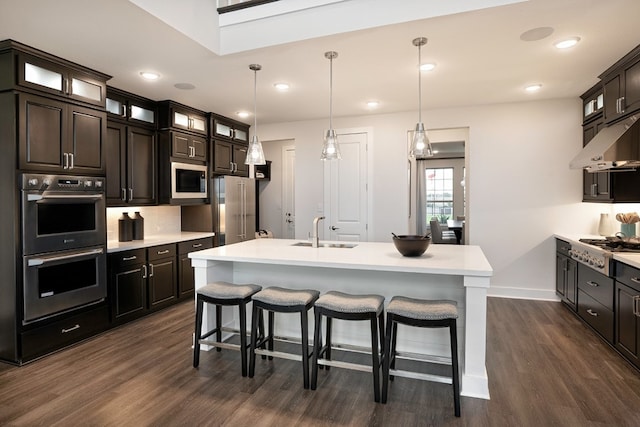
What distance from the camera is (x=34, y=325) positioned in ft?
10.0

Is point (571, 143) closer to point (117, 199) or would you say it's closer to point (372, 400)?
point (372, 400)

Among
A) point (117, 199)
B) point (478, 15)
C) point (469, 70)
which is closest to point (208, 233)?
point (117, 199)

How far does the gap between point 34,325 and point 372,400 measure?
8.88 ft

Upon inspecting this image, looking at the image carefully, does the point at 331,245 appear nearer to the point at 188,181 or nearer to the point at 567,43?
the point at 188,181

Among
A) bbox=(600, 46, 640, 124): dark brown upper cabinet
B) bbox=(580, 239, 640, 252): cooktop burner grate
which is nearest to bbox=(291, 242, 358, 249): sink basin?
bbox=(580, 239, 640, 252): cooktop burner grate

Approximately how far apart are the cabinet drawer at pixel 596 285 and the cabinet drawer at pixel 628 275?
158 millimetres

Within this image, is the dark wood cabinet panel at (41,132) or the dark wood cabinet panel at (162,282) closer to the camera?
the dark wood cabinet panel at (41,132)

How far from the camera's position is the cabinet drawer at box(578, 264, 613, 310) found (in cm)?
321

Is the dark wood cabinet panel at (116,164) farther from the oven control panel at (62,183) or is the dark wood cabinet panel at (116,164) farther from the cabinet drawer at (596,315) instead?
the cabinet drawer at (596,315)

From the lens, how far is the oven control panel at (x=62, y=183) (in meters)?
3.00

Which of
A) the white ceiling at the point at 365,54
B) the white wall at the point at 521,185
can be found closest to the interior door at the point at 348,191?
the white wall at the point at 521,185

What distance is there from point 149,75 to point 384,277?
292cm

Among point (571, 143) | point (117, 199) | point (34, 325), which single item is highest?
point (571, 143)

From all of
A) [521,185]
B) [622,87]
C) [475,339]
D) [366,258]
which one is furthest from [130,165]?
[622,87]
